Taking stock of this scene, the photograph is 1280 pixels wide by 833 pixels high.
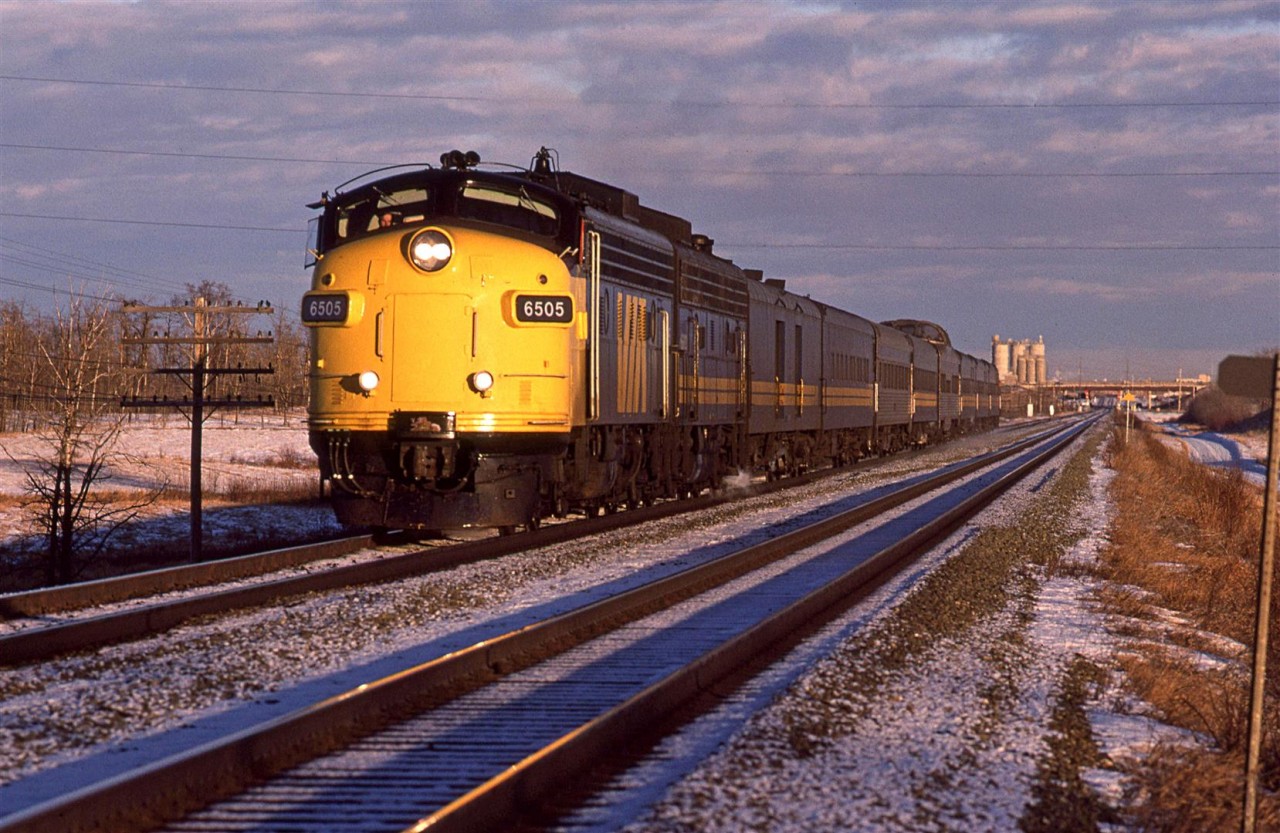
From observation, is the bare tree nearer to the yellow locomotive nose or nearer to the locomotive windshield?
the yellow locomotive nose

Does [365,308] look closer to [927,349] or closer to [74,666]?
[74,666]

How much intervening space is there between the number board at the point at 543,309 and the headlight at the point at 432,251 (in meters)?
0.88

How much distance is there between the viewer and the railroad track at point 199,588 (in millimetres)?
8820

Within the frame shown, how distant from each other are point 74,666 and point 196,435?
1098 cm

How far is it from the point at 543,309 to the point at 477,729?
804 centimetres

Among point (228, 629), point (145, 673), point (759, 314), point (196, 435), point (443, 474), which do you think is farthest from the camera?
point (759, 314)

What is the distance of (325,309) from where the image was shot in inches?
568

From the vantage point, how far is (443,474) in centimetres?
1426

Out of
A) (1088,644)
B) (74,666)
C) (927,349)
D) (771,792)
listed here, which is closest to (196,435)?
(74,666)

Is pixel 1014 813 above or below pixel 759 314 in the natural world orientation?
below

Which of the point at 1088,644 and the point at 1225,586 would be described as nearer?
the point at 1088,644

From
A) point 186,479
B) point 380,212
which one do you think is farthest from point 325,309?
point 186,479

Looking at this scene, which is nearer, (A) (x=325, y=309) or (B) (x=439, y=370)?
(B) (x=439, y=370)

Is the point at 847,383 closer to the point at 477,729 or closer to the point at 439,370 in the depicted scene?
the point at 439,370
